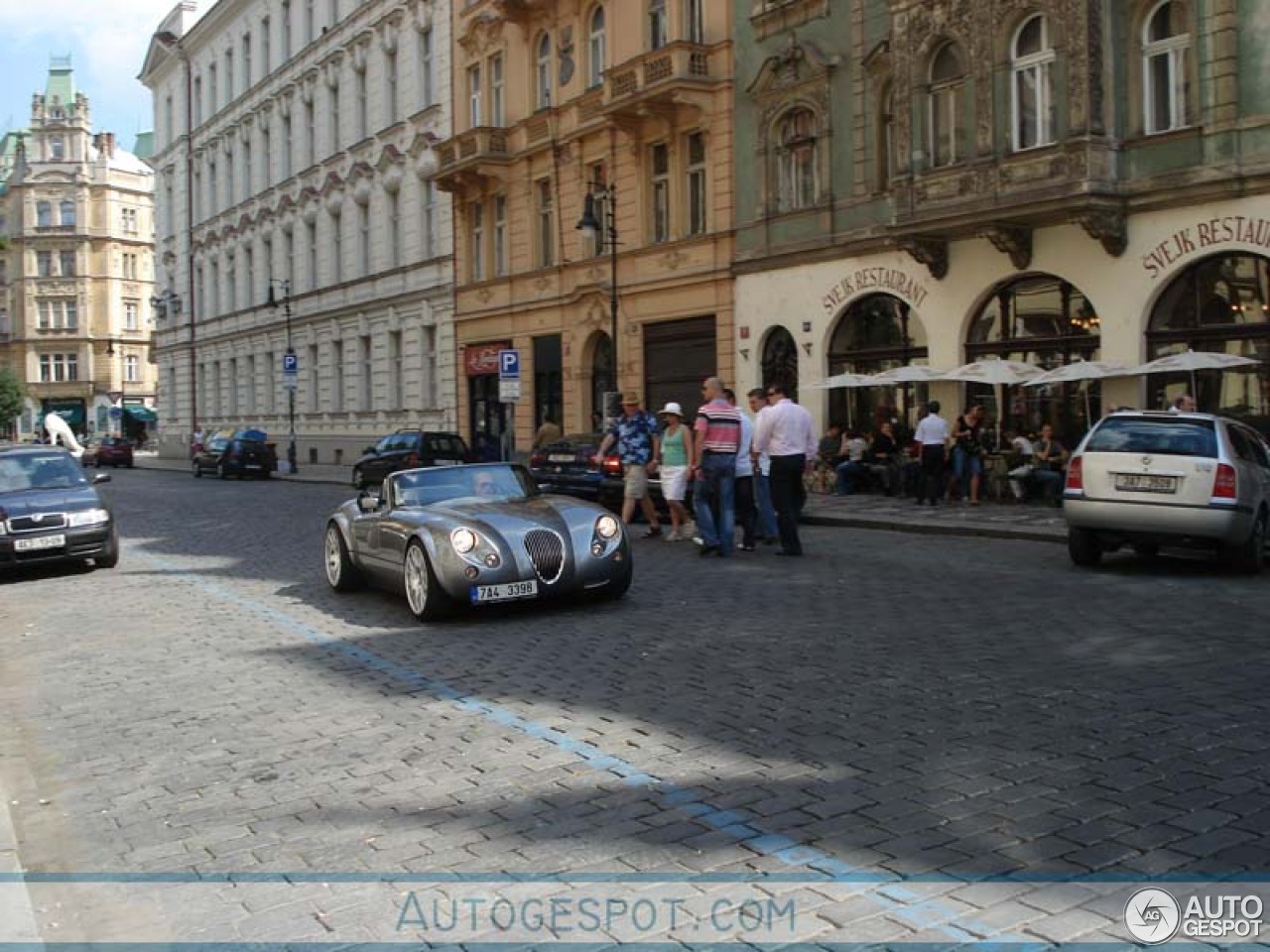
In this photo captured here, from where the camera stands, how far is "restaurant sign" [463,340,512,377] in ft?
119

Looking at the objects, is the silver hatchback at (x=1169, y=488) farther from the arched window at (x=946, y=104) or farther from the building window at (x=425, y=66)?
the building window at (x=425, y=66)

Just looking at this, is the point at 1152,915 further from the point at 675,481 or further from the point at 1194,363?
the point at 1194,363

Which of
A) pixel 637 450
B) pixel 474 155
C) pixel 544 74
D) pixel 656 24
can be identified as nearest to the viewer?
pixel 637 450

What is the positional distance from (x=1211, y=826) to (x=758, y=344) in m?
23.1

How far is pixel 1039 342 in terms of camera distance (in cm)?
2167

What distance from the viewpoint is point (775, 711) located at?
21.3 feet

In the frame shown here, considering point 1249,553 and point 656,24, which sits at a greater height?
point 656,24

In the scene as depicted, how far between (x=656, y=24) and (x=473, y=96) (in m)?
9.46

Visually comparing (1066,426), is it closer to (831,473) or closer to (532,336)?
(831,473)

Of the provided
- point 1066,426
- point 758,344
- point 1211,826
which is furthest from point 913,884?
point 758,344

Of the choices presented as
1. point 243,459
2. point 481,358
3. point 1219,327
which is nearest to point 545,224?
point 481,358

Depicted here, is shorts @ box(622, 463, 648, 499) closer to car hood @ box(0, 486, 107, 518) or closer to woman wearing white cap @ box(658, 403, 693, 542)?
woman wearing white cap @ box(658, 403, 693, 542)

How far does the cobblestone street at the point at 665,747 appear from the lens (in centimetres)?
433

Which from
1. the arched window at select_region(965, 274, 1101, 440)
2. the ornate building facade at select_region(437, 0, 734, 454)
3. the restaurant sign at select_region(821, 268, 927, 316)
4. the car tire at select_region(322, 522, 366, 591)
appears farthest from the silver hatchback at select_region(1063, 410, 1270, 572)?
the ornate building facade at select_region(437, 0, 734, 454)
